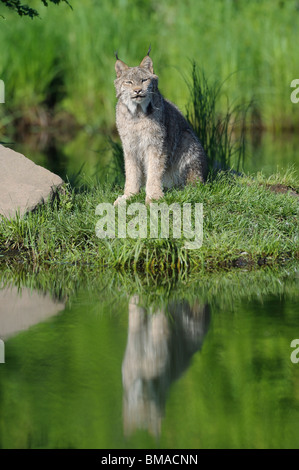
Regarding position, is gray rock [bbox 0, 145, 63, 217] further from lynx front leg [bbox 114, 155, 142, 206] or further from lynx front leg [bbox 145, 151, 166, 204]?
lynx front leg [bbox 145, 151, 166, 204]

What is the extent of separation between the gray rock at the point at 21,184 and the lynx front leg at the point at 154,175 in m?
0.99

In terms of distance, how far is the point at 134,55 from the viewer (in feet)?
53.1

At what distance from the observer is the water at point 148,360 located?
4211 millimetres

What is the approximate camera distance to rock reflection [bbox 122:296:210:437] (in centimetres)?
446

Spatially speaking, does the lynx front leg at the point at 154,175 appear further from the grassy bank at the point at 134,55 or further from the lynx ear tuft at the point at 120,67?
the grassy bank at the point at 134,55

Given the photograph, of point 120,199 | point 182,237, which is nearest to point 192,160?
point 120,199

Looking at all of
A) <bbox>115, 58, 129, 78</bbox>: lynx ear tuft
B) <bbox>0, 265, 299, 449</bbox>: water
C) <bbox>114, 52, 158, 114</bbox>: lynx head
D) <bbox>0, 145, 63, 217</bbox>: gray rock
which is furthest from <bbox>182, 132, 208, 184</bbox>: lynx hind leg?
<bbox>0, 265, 299, 449</bbox>: water

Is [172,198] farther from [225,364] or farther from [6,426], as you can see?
[6,426]

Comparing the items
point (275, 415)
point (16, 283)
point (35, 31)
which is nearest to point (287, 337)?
point (275, 415)

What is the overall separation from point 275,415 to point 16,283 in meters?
3.29

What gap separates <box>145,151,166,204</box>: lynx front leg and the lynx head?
470 mm

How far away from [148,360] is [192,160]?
3.73 m

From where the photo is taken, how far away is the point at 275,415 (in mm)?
4363

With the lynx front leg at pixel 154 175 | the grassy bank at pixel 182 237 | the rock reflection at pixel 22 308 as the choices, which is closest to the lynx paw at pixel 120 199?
the grassy bank at pixel 182 237
